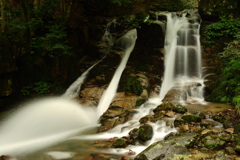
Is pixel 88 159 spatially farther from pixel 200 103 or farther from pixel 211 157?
pixel 200 103

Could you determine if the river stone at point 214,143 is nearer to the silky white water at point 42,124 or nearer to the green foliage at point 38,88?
the silky white water at point 42,124

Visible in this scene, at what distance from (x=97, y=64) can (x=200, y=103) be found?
6.32 metres

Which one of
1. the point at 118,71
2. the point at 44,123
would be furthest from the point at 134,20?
the point at 44,123

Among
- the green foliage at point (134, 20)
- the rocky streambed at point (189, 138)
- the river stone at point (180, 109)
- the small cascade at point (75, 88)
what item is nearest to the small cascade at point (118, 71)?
the green foliage at point (134, 20)

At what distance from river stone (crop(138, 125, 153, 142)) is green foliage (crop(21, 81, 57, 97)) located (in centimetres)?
677

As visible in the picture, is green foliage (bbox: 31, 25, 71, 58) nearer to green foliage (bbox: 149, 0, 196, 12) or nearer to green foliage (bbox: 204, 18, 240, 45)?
green foliage (bbox: 149, 0, 196, 12)

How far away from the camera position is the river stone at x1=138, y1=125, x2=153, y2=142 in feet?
17.4

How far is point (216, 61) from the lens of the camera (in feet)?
32.7

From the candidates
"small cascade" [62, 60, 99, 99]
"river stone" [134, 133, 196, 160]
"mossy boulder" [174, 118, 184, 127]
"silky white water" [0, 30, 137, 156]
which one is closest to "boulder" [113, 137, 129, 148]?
"river stone" [134, 133, 196, 160]

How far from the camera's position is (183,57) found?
34.6 ft

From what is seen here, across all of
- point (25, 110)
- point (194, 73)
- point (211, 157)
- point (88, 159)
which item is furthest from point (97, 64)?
point (211, 157)

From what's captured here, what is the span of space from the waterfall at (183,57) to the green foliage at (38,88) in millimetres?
6189

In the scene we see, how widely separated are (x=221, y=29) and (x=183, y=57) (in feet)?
9.55

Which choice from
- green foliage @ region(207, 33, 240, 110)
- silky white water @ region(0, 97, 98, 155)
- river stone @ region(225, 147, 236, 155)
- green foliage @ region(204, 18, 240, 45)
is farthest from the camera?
green foliage @ region(204, 18, 240, 45)
